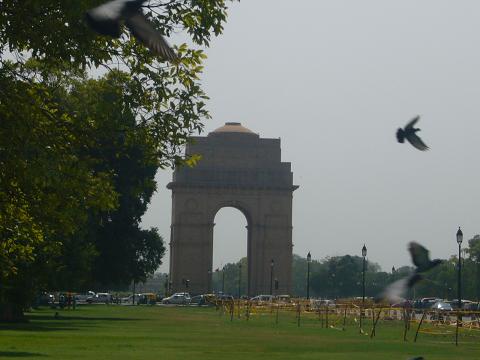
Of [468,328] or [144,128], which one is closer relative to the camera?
[144,128]

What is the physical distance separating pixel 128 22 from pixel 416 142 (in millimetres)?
2730

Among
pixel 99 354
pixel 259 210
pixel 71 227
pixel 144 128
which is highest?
pixel 259 210

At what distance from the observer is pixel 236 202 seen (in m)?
125

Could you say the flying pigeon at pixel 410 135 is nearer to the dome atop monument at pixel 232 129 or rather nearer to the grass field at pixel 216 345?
the grass field at pixel 216 345

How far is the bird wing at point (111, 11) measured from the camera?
10.3 metres

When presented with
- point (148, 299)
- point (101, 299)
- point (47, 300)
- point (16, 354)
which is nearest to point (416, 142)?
point (16, 354)

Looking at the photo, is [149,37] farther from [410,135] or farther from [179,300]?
[179,300]

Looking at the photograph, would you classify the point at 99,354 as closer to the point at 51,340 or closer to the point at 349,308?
the point at 51,340

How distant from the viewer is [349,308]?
62.3m

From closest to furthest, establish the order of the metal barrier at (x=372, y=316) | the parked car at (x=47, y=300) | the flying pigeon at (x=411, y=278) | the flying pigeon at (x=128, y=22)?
1. the flying pigeon at (x=411, y=278)
2. the flying pigeon at (x=128, y=22)
3. the metal barrier at (x=372, y=316)
4. the parked car at (x=47, y=300)

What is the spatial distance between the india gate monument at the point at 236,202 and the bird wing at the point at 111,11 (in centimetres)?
11104

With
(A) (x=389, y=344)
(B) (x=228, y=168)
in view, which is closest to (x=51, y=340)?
(A) (x=389, y=344)

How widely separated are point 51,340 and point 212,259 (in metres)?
90.9

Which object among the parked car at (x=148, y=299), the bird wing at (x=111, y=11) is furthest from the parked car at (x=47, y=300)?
the bird wing at (x=111, y=11)
